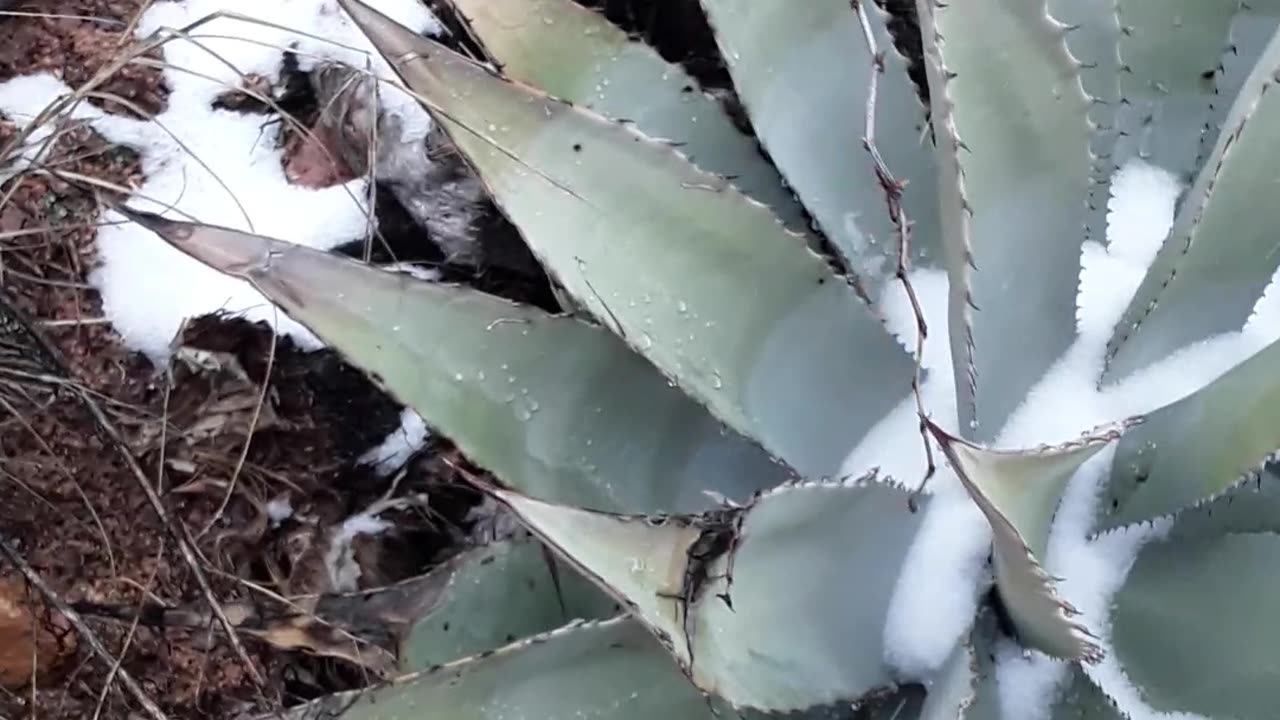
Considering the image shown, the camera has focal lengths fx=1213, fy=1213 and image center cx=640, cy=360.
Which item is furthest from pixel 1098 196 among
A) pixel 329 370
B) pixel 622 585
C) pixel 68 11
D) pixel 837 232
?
pixel 68 11

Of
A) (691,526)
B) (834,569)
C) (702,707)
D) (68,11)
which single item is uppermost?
(68,11)

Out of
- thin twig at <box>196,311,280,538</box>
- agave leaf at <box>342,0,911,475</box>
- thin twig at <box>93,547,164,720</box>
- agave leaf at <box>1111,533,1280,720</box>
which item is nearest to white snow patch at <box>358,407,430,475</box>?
thin twig at <box>196,311,280,538</box>

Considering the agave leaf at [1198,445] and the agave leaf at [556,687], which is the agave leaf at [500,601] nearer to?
the agave leaf at [556,687]

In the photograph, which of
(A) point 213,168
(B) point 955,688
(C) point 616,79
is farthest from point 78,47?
(B) point 955,688

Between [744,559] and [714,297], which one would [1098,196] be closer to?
[714,297]

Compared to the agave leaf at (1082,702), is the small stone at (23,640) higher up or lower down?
lower down

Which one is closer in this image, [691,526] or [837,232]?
[691,526]

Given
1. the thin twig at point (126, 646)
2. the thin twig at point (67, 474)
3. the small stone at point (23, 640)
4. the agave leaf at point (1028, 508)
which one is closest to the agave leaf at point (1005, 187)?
the agave leaf at point (1028, 508)
